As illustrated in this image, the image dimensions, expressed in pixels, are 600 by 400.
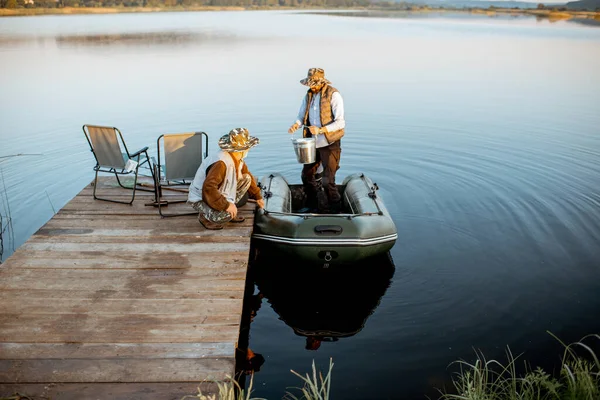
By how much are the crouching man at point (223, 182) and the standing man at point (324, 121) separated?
1.29 metres

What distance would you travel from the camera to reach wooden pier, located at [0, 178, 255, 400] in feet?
11.7

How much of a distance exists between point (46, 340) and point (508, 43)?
33.0 m

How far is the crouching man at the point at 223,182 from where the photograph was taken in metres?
5.34

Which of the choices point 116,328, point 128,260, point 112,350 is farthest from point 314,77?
point 112,350

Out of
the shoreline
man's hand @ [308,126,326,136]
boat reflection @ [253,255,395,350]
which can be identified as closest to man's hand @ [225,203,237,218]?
boat reflection @ [253,255,395,350]

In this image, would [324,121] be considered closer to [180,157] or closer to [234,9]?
[180,157]

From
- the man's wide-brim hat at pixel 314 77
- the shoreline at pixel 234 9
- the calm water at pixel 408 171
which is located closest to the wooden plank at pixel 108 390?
the calm water at pixel 408 171

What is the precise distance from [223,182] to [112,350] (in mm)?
2123

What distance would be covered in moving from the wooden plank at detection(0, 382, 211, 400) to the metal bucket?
3.62 m

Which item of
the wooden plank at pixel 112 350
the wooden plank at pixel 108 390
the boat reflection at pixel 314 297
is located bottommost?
the boat reflection at pixel 314 297

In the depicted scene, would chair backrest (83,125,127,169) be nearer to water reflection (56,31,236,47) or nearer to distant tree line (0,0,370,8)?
water reflection (56,31,236,47)

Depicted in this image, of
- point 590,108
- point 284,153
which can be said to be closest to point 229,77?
point 284,153

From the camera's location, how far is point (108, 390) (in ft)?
11.3

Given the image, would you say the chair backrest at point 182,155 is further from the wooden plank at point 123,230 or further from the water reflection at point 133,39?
the water reflection at point 133,39
